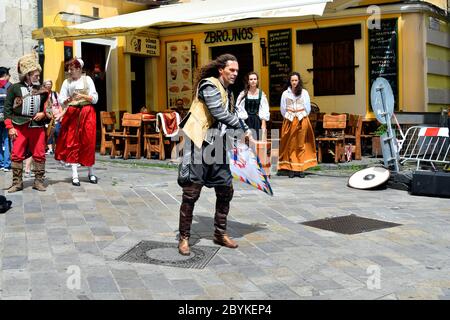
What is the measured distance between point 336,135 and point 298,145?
6.28 feet

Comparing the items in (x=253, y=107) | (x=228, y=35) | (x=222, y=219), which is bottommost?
(x=222, y=219)

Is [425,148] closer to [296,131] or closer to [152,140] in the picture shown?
[296,131]

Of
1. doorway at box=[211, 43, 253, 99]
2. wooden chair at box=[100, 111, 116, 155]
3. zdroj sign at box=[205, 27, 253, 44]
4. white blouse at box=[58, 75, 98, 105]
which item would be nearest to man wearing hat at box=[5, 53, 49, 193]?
white blouse at box=[58, 75, 98, 105]

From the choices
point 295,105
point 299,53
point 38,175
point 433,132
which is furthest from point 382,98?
point 299,53

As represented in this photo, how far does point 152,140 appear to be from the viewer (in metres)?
13.3

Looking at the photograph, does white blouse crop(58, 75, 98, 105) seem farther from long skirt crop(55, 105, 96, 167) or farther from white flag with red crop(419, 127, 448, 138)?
white flag with red crop(419, 127, 448, 138)

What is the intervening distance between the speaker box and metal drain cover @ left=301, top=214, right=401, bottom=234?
77.9 inches

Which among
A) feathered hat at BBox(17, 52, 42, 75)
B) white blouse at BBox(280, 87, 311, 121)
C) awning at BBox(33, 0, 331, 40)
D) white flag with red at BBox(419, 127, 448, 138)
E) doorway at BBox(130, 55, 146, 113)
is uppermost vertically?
awning at BBox(33, 0, 331, 40)

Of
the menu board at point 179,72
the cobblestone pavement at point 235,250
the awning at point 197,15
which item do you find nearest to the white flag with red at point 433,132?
the cobblestone pavement at point 235,250

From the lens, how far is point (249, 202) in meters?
7.90

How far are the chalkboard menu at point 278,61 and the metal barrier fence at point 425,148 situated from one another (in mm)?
5031

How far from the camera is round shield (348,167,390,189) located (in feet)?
29.7

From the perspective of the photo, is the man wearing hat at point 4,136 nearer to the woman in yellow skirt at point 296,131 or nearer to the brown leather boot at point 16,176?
the brown leather boot at point 16,176

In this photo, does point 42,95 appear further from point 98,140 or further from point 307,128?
point 98,140
